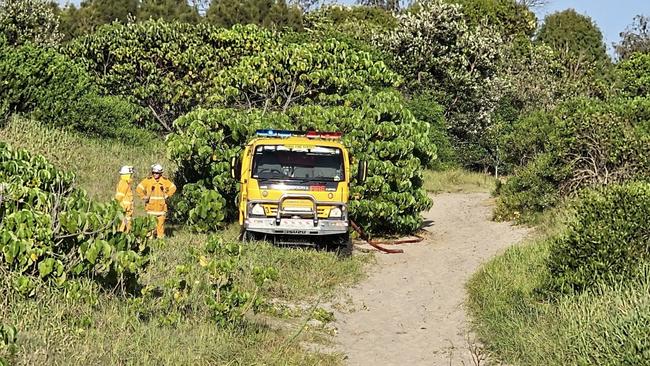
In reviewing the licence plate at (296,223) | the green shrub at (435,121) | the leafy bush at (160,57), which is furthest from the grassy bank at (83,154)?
the green shrub at (435,121)

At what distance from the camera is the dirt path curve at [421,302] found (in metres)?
9.88

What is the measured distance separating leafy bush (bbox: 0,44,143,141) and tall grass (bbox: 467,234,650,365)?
1559cm

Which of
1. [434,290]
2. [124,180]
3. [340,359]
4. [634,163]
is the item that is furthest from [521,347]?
[634,163]

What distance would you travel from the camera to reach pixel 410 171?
58.9 ft

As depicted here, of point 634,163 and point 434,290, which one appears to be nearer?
point 434,290

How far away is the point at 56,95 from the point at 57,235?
1646cm

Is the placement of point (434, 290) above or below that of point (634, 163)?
below

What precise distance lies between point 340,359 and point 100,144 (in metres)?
17.4

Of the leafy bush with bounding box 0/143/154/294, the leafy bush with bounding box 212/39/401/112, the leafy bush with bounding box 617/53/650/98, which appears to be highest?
the leafy bush with bounding box 617/53/650/98

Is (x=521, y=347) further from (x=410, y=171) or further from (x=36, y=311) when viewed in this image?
(x=410, y=171)

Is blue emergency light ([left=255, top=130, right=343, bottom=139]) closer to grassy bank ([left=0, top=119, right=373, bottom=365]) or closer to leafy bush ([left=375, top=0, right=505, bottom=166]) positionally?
grassy bank ([left=0, top=119, right=373, bottom=365])

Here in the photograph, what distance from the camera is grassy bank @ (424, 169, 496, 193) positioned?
100 feet

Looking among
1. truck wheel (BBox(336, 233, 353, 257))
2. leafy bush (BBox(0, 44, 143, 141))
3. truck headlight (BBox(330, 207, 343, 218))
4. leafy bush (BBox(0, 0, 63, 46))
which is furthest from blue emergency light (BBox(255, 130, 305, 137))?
leafy bush (BBox(0, 0, 63, 46))

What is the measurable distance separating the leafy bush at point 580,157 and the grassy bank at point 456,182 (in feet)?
28.5
